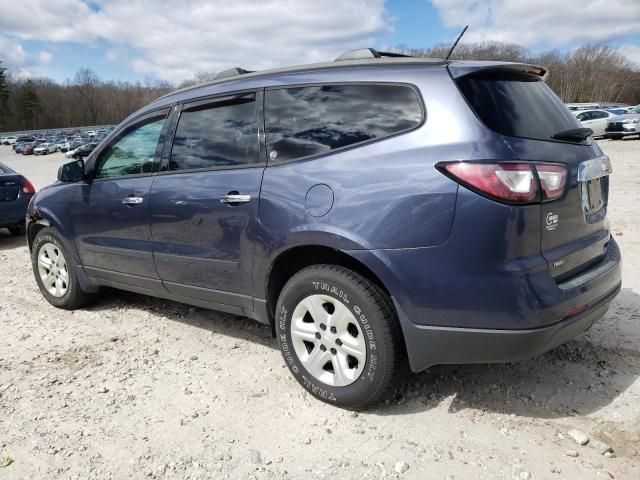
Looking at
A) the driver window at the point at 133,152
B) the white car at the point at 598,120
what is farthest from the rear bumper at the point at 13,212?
the white car at the point at 598,120

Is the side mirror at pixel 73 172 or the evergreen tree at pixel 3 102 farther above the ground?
the evergreen tree at pixel 3 102

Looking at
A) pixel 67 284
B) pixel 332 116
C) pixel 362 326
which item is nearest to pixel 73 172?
pixel 67 284

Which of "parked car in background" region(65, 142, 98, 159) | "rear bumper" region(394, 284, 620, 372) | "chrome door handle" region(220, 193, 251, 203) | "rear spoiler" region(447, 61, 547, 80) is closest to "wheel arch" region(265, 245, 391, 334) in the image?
"rear bumper" region(394, 284, 620, 372)

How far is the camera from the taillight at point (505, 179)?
2305mm

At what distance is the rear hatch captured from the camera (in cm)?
243

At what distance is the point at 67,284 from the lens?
4.71m

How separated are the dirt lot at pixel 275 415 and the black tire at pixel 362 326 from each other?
0.47 ft

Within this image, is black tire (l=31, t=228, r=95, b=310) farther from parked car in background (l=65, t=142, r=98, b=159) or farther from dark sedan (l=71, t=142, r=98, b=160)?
parked car in background (l=65, t=142, r=98, b=159)

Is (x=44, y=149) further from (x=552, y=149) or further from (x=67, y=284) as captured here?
(x=552, y=149)

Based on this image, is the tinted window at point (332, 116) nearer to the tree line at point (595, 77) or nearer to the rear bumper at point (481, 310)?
the rear bumper at point (481, 310)

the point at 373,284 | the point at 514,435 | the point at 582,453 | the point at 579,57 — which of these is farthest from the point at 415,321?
the point at 579,57

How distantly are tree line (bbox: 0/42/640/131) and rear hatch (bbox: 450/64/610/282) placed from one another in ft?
167

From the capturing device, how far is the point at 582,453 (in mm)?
2447

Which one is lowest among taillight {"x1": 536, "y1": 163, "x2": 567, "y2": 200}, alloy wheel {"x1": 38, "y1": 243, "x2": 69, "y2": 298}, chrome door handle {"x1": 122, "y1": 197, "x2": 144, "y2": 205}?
alloy wheel {"x1": 38, "y1": 243, "x2": 69, "y2": 298}
